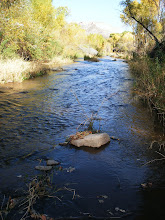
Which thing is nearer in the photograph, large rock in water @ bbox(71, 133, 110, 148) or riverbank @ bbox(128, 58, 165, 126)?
large rock in water @ bbox(71, 133, 110, 148)

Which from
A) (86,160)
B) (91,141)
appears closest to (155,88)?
(91,141)

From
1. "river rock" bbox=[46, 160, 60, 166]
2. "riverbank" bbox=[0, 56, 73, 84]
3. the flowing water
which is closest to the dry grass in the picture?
the flowing water

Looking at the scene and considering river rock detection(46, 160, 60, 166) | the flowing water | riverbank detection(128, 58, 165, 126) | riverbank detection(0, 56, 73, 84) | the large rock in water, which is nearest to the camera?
the flowing water

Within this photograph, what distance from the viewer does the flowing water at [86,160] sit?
3291 mm

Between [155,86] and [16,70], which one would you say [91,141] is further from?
[16,70]

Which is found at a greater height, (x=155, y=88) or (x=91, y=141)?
(x=155, y=88)

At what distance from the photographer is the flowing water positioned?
10.8 ft

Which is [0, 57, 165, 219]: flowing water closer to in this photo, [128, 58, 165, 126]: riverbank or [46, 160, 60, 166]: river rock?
[46, 160, 60, 166]: river rock

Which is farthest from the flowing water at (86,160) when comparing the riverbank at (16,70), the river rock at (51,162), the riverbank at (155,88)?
the riverbank at (16,70)

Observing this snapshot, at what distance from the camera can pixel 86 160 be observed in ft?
15.6

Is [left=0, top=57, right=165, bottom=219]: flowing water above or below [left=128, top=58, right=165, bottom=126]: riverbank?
below

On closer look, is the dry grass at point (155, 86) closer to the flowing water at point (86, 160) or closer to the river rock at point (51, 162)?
the flowing water at point (86, 160)

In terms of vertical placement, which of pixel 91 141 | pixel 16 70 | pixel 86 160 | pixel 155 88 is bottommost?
pixel 86 160

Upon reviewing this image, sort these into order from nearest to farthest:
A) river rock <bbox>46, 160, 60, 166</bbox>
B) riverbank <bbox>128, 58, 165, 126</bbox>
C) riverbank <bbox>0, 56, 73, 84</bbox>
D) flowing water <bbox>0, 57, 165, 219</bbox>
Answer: flowing water <bbox>0, 57, 165, 219</bbox>, river rock <bbox>46, 160, 60, 166</bbox>, riverbank <bbox>128, 58, 165, 126</bbox>, riverbank <bbox>0, 56, 73, 84</bbox>
